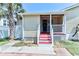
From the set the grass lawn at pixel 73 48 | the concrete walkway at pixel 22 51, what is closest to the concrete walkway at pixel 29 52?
the concrete walkway at pixel 22 51

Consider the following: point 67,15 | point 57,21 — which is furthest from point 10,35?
point 67,15

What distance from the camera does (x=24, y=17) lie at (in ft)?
28.9

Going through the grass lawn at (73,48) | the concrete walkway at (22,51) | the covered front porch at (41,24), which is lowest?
the concrete walkway at (22,51)

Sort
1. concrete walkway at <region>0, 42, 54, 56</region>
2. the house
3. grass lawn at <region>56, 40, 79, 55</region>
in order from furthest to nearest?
1. the house
2. concrete walkway at <region>0, 42, 54, 56</region>
3. grass lawn at <region>56, 40, 79, 55</region>

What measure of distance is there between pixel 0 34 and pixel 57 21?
3727mm

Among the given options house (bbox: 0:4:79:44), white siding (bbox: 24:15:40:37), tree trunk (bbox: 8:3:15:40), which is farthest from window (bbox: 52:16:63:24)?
tree trunk (bbox: 8:3:15:40)

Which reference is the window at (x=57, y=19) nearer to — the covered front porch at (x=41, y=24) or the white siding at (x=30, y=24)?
the covered front porch at (x=41, y=24)

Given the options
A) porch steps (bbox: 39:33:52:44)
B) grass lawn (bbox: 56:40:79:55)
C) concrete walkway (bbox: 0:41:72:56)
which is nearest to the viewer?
grass lawn (bbox: 56:40:79:55)

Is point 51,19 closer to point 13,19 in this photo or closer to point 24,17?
point 24,17

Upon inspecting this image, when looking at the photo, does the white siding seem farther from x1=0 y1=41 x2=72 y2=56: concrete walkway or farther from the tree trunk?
x1=0 y1=41 x2=72 y2=56: concrete walkway

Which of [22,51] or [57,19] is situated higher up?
[57,19]

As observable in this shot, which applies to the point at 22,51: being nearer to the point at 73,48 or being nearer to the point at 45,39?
the point at 73,48

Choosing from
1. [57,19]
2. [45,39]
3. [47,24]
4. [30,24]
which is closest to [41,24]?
[47,24]

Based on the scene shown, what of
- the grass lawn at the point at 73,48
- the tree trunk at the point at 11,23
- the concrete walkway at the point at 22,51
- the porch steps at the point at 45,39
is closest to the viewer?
the grass lawn at the point at 73,48
